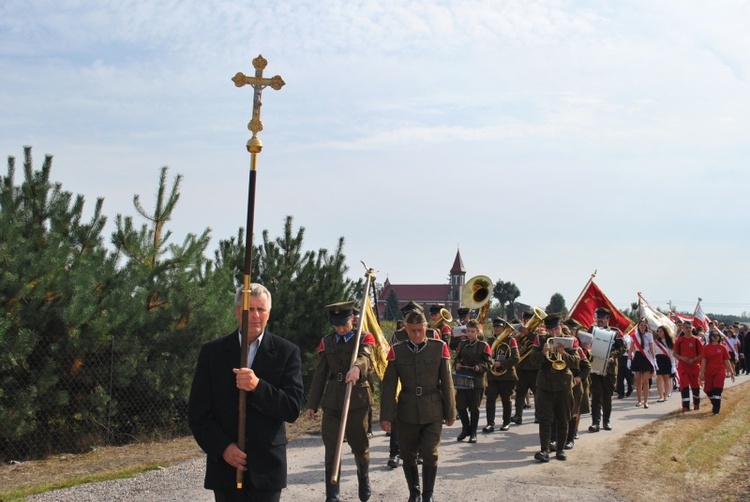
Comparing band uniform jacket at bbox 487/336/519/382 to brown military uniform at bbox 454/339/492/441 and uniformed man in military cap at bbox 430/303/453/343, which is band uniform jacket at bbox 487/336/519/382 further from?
brown military uniform at bbox 454/339/492/441

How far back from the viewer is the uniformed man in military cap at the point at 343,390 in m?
7.99

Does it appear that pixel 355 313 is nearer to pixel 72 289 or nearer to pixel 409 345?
pixel 409 345

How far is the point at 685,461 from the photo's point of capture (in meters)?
10.2

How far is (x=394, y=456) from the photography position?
31.9 feet

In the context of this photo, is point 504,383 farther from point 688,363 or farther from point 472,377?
point 688,363

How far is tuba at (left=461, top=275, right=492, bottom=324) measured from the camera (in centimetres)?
1527

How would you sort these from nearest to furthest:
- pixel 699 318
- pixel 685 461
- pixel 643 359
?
1. pixel 685 461
2. pixel 643 359
3. pixel 699 318

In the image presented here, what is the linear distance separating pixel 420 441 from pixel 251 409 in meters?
3.88

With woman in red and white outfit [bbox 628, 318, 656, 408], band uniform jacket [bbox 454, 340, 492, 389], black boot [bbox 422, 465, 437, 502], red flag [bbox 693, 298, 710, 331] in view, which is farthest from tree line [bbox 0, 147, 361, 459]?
red flag [bbox 693, 298, 710, 331]

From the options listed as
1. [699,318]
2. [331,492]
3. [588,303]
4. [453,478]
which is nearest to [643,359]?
[588,303]

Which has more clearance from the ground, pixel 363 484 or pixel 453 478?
pixel 363 484

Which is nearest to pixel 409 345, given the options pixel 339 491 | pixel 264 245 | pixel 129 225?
pixel 339 491

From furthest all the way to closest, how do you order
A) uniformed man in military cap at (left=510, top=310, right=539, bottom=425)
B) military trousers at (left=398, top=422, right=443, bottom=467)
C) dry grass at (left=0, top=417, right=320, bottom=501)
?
uniformed man in military cap at (left=510, top=310, right=539, bottom=425) → dry grass at (left=0, top=417, right=320, bottom=501) → military trousers at (left=398, top=422, right=443, bottom=467)

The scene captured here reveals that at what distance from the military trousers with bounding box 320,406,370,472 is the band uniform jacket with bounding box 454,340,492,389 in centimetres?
382
